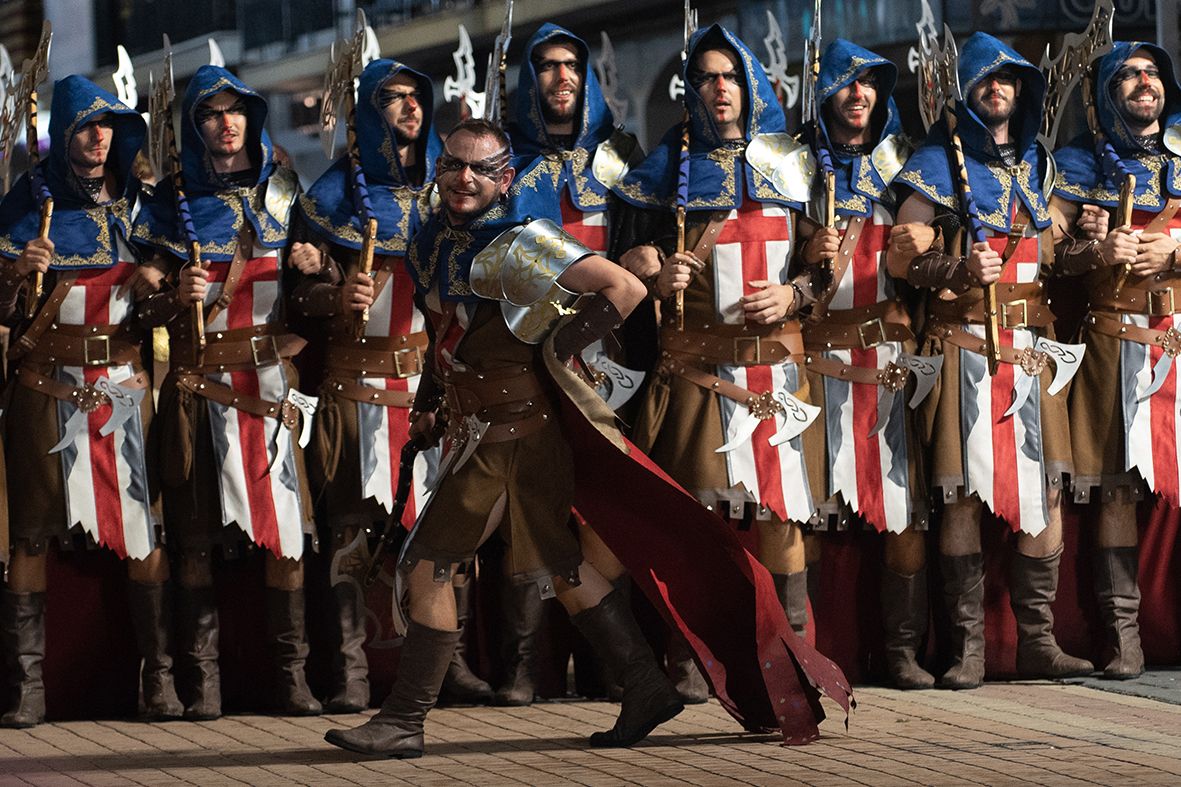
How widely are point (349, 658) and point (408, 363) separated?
0.98 m

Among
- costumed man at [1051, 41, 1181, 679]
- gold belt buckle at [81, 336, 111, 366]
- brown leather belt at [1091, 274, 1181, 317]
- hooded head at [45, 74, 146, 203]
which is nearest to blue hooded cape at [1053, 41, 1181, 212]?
costumed man at [1051, 41, 1181, 679]

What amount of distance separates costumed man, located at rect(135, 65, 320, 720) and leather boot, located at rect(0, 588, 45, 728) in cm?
47

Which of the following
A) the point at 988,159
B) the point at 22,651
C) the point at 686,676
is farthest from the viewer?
the point at 988,159

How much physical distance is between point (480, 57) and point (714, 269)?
12239mm

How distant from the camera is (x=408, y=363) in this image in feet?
23.7

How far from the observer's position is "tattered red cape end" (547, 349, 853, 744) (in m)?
6.21

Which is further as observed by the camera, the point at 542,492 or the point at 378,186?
the point at 378,186

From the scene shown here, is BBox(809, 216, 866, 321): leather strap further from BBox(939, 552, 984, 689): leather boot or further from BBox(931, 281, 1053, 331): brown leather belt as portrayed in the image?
BBox(939, 552, 984, 689): leather boot

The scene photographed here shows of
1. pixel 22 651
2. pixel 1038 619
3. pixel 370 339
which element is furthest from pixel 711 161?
pixel 22 651

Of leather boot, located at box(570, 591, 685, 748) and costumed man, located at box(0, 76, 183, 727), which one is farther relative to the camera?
costumed man, located at box(0, 76, 183, 727)

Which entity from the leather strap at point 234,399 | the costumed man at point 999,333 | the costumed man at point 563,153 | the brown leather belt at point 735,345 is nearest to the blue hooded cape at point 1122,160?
the costumed man at point 999,333

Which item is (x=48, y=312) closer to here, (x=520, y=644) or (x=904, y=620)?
(x=520, y=644)

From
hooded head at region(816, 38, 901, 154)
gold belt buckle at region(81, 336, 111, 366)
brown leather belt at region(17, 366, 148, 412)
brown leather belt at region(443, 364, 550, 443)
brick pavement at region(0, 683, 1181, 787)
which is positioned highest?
hooded head at region(816, 38, 901, 154)

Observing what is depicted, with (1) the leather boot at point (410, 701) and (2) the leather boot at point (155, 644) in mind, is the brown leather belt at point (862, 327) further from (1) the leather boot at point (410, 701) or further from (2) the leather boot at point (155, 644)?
(2) the leather boot at point (155, 644)
